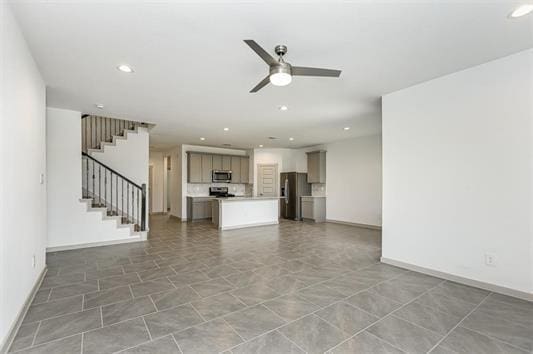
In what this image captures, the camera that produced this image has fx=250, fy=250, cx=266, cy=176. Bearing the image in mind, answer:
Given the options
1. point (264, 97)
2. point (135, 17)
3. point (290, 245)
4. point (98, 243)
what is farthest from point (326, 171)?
point (135, 17)

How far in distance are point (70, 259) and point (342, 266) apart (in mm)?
4462

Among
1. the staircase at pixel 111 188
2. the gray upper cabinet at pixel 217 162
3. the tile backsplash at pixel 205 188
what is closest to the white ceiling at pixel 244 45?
the staircase at pixel 111 188

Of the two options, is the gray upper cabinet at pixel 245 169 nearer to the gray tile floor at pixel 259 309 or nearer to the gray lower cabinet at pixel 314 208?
the gray lower cabinet at pixel 314 208

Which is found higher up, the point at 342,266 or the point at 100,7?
the point at 100,7

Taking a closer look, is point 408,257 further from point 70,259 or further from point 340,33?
point 70,259

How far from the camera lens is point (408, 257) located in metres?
3.70

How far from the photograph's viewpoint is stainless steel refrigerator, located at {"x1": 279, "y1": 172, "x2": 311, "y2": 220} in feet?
29.5

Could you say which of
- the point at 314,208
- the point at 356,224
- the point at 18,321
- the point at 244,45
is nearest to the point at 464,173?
the point at 244,45

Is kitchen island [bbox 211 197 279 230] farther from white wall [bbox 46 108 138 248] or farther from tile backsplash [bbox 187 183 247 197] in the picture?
white wall [bbox 46 108 138 248]

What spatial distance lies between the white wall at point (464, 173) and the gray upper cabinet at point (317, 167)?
4.61 metres

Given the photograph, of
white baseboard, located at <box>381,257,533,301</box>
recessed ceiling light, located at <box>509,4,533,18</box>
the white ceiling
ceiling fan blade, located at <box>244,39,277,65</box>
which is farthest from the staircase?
recessed ceiling light, located at <box>509,4,533,18</box>

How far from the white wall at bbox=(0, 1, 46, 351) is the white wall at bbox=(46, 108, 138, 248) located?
191cm

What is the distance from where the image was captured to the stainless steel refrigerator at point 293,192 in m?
8.99

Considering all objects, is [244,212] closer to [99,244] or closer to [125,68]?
[99,244]
